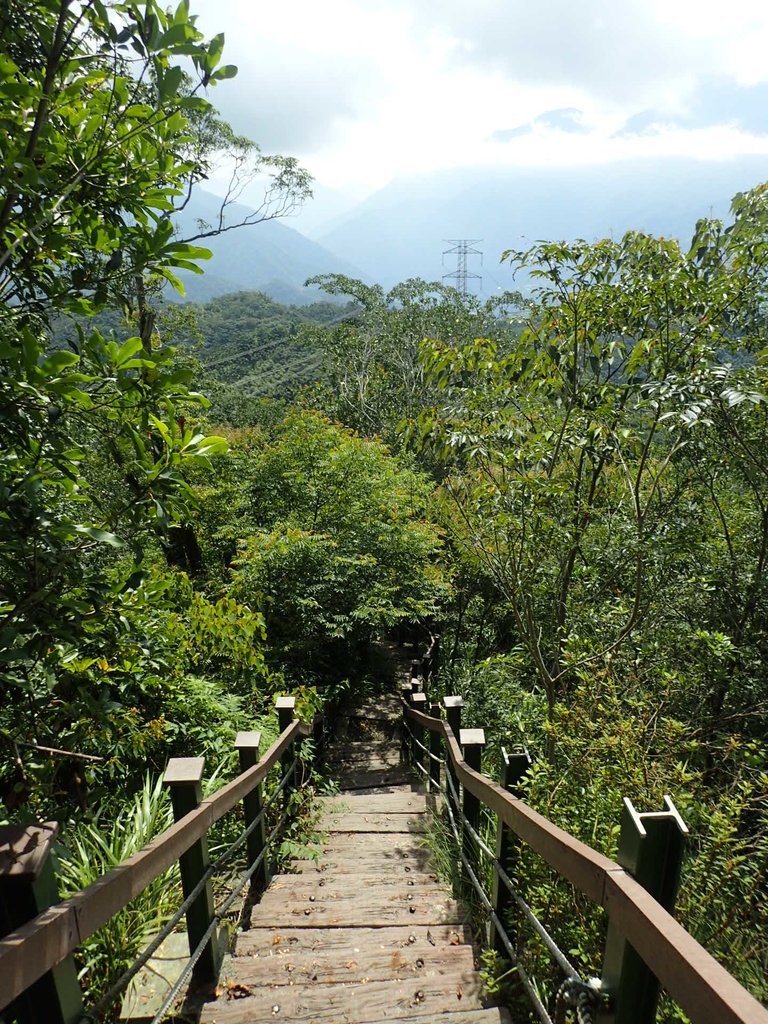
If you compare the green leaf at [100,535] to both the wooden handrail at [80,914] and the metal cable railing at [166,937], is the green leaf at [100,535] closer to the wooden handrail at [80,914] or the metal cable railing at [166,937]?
the wooden handrail at [80,914]

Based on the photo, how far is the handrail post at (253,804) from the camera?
3160mm

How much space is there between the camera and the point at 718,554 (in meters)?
5.18

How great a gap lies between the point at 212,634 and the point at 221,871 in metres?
2.08

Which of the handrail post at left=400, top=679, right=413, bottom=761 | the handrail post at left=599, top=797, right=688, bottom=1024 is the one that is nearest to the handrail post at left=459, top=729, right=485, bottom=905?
the handrail post at left=599, top=797, right=688, bottom=1024

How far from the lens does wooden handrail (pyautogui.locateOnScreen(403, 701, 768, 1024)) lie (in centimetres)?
89

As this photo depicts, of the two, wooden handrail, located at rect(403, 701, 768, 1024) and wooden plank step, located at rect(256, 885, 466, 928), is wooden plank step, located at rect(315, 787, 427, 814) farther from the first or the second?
wooden handrail, located at rect(403, 701, 768, 1024)

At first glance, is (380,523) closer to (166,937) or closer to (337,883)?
(337,883)

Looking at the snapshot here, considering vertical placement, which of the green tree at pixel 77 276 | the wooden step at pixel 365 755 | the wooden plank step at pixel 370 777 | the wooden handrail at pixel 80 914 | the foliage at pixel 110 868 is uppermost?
the green tree at pixel 77 276

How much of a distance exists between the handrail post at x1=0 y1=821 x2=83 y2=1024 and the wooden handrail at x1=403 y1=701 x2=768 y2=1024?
1197 mm

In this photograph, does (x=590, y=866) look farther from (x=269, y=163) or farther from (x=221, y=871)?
(x=269, y=163)

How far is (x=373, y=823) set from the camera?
4.93 m

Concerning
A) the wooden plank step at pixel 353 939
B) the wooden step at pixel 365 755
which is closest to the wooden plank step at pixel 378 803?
the wooden step at pixel 365 755

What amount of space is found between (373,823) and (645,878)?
415cm

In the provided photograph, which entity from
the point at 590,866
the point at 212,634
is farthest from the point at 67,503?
the point at 212,634
